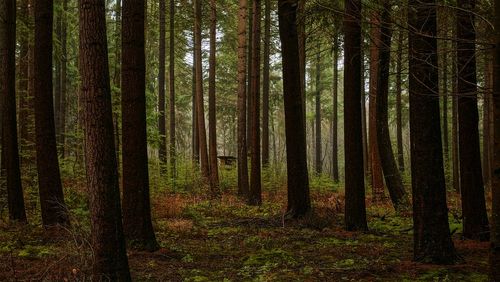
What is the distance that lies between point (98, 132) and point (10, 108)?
650cm

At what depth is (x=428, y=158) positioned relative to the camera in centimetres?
690

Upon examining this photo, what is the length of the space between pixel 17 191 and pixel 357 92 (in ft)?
26.5

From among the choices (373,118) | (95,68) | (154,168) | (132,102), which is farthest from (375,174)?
(95,68)

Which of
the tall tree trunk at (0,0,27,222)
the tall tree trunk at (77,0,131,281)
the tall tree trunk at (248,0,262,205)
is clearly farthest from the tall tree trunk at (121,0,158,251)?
the tall tree trunk at (248,0,262,205)

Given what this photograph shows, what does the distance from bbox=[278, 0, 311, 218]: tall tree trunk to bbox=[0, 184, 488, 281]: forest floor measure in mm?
750

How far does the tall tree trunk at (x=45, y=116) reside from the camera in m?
9.88

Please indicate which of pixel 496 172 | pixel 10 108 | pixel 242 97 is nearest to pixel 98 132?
pixel 496 172

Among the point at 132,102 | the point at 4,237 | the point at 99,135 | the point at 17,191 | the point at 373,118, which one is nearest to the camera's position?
the point at 99,135

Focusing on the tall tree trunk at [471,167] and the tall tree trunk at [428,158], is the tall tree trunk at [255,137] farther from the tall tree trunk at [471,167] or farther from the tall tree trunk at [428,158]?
the tall tree trunk at [428,158]

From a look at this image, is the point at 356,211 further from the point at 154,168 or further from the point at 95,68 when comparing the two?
the point at 154,168

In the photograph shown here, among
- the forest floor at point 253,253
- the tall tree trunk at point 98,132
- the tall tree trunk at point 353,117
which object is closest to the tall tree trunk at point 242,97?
the forest floor at point 253,253

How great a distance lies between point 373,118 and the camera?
622 inches

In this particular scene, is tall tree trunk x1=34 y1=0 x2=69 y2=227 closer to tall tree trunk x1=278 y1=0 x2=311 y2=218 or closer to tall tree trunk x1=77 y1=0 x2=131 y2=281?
tall tree trunk x1=77 y1=0 x2=131 y2=281

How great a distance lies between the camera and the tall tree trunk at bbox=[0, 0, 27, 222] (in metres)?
10.7
